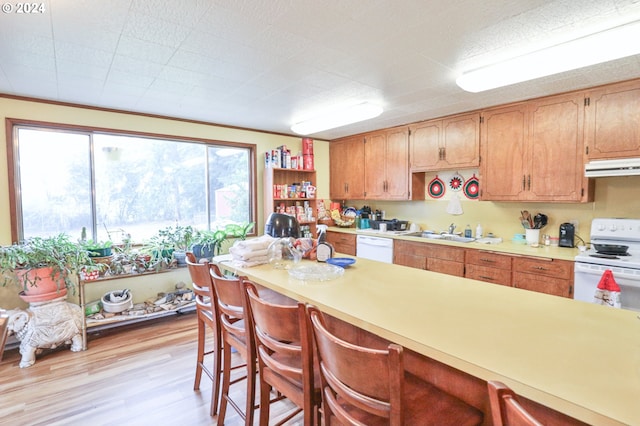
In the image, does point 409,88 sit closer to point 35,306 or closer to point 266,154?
point 266,154

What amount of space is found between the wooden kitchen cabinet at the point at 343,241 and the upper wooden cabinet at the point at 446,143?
135 cm

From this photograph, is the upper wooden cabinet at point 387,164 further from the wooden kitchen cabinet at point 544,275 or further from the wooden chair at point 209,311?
the wooden chair at point 209,311

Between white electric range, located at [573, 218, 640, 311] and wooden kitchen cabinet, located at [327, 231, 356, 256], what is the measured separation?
262 cm

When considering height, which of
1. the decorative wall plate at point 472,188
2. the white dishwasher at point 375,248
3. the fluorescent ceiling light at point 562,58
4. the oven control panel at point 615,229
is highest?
the fluorescent ceiling light at point 562,58

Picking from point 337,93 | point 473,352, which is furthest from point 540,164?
point 473,352

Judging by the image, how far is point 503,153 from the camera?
3.38 meters

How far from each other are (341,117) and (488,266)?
2259mm

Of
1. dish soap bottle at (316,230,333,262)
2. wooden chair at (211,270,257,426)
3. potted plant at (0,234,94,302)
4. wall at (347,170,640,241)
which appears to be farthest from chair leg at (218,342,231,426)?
wall at (347,170,640,241)

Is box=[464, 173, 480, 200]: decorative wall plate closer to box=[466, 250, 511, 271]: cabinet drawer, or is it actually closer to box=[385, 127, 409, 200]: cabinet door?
box=[385, 127, 409, 200]: cabinet door

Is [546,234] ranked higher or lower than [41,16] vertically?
lower

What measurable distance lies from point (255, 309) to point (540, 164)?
317 centimetres

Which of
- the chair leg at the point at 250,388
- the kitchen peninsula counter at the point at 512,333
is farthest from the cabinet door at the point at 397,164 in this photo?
the chair leg at the point at 250,388

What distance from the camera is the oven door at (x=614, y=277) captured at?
96.1 inches

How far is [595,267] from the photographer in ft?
8.46
